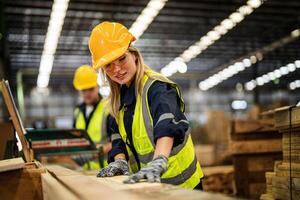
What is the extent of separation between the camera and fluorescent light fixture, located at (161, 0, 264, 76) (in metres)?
12.2

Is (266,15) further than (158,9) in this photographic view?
Yes

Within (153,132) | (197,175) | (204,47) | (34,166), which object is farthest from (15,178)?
(204,47)

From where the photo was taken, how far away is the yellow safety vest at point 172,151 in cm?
281

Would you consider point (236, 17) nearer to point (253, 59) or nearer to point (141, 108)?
point (253, 59)

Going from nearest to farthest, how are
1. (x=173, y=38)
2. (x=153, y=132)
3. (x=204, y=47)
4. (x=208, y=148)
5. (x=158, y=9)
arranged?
(x=153, y=132) < (x=208, y=148) < (x=158, y=9) < (x=173, y=38) < (x=204, y=47)

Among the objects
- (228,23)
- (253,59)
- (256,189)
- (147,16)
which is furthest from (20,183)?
(253,59)

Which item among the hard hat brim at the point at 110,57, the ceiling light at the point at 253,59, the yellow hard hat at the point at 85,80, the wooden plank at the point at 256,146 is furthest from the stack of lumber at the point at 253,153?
the ceiling light at the point at 253,59

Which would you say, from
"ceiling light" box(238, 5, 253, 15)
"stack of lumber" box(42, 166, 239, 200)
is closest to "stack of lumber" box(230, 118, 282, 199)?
"stack of lumber" box(42, 166, 239, 200)

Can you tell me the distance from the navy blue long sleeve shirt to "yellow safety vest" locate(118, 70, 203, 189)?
0.16 feet

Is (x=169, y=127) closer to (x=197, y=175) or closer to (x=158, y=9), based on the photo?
(x=197, y=175)

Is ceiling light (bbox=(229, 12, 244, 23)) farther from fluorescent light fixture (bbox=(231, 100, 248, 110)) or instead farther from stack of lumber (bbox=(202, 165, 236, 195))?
fluorescent light fixture (bbox=(231, 100, 248, 110))

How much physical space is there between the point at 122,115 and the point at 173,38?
42.6ft

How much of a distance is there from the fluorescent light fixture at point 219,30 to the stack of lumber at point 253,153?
220 inches

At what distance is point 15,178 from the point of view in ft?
9.51
